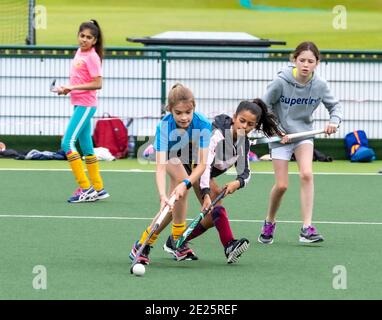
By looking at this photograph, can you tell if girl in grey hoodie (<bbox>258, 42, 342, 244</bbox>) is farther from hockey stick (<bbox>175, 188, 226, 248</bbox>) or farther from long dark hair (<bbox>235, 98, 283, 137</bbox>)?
hockey stick (<bbox>175, 188, 226, 248</bbox>)

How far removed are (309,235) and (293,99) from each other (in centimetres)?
117

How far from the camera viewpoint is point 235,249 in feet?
32.7

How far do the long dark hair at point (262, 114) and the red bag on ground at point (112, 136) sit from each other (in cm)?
875

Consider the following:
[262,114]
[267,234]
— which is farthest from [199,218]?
[267,234]

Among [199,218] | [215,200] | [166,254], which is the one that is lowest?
[166,254]

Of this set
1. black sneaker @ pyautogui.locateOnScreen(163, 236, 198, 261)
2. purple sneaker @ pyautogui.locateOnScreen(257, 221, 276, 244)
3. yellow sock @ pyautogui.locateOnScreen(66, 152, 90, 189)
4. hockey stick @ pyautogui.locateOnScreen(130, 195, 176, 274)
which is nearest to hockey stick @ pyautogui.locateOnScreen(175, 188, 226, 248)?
black sneaker @ pyautogui.locateOnScreen(163, 236, 198, 261)

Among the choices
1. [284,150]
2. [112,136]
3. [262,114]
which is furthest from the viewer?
[112,136]

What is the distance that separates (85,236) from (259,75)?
8.70m

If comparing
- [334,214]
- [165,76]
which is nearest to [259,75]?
[165,76]

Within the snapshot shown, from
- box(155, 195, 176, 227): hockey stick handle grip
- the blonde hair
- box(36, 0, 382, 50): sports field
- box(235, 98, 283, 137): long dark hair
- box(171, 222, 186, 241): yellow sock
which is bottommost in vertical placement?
box(171, 222, 186, 241): yellow sock

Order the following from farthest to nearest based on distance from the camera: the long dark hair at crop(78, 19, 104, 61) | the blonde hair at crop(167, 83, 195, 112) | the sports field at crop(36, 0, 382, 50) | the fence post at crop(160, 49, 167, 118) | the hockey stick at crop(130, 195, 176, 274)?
the sports field at crop(36, 0, 382, 50)
the fence post at crop(160, 49, 167, 118)
the long dark hair at crop(78, 19, 104, 61)
the hockey stick at crop(130, 195, 176, 274)
the blonde hair at crop(167, 83, 195, 112)

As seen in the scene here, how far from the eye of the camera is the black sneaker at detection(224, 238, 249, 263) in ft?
32.7

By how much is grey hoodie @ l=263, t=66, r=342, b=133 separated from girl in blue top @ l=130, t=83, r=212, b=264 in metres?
1.47

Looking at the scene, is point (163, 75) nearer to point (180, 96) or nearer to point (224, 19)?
point (180, 96)
